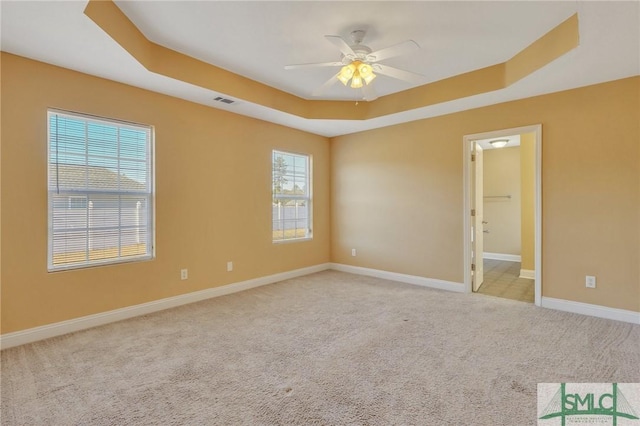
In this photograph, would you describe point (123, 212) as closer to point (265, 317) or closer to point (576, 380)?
point (265, 317)

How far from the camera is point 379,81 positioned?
3.83m

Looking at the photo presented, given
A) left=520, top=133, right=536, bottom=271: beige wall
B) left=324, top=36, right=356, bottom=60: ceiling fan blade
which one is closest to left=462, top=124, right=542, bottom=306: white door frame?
left=520, top=133, right=536, bottom=271: beige wall

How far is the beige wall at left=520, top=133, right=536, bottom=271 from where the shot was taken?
16.3ft

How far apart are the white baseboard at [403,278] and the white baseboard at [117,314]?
1379 millimetres

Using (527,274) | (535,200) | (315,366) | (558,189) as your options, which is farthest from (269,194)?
(527,274)

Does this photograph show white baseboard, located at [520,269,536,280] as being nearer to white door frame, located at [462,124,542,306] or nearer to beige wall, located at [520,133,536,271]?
beige wall, located at [520,133,536,271]

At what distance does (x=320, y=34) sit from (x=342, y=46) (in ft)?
1.89

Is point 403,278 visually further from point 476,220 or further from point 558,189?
point 558,189

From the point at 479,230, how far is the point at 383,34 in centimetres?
315

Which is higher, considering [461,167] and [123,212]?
[461,167]

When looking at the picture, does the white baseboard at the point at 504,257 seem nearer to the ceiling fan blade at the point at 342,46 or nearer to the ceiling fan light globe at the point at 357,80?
the ceiling fan light globe at the point at 357,80

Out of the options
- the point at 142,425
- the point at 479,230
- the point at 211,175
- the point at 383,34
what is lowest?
the point at 142,425

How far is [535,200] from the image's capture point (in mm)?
3668

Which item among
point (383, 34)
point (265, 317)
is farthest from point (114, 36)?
point (265, 317)
